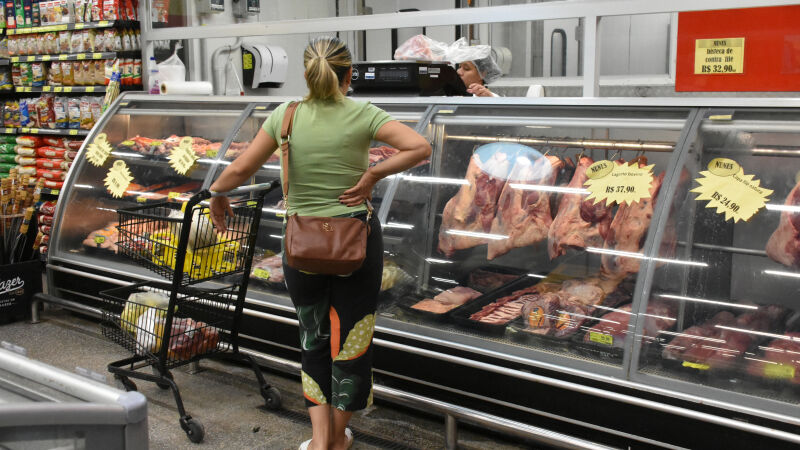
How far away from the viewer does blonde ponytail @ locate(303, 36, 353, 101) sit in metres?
2.96

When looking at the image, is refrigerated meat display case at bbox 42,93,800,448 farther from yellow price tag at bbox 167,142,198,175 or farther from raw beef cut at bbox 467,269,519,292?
yellow price tag at bbox 167,142,198,175

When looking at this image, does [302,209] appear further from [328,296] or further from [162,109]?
[162,109]

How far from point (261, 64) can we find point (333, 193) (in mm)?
3367

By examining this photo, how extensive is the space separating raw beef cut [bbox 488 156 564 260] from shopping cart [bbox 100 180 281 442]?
3.73 feet

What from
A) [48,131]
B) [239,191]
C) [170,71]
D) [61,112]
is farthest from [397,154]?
[48,131]

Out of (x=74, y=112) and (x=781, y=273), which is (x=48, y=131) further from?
(x=781, y=273)

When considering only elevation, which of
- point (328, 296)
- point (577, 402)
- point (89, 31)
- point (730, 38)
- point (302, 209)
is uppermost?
point (89, 31)

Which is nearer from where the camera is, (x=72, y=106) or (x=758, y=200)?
(x=758, y=200)

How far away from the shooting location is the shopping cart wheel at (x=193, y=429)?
3590mm

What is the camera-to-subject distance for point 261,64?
6.17 meters

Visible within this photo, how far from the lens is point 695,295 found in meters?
3.26

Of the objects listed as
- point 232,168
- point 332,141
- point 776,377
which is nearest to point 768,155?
point 776,377

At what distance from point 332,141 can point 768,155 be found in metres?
1.80

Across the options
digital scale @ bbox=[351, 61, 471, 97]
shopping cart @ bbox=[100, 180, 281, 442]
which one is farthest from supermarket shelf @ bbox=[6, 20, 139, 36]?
shopping cart @ bbox=[100, 180, 281, 442]
